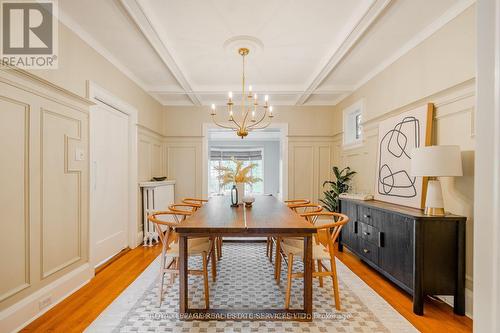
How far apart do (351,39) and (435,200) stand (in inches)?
74.3

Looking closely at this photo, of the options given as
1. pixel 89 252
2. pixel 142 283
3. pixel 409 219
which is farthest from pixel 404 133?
pixel 89 252

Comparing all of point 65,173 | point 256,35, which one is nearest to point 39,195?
point 65,173

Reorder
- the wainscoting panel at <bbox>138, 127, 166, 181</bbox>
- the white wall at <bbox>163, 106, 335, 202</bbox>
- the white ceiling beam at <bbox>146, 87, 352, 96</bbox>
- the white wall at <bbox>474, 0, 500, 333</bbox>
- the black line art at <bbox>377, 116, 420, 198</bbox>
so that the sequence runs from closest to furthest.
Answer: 1. the white wall at <bbox>474, 0, 500, 333</bbox>
2. the black line art at <bbox>377, 116, 420, 198</bbox>
3. the wainscoting panel at <bbox>138, 127, 166, 181</bbox>
4. the white ceiling beam at <bbox>146, 87, 352, 96</bbox>
5. the white wall at <bbox>163, 106, 335, 202</bbox>

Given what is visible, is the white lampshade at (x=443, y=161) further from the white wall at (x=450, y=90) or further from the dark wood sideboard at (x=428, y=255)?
the dark wood sideboard at (x=428, y=255)

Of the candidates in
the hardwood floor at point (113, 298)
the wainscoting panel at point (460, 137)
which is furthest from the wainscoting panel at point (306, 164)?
the wainscoting panel at point (460, 137)

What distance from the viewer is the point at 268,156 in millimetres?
10414

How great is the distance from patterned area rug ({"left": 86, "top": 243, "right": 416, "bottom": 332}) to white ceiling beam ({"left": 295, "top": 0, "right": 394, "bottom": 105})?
267 cm

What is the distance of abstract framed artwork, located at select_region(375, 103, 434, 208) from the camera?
2.73 m

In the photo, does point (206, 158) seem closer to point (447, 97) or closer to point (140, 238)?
point (140, 238)

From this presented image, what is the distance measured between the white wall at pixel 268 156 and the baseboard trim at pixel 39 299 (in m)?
7.87

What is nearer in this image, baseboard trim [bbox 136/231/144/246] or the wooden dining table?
the wooden dining table

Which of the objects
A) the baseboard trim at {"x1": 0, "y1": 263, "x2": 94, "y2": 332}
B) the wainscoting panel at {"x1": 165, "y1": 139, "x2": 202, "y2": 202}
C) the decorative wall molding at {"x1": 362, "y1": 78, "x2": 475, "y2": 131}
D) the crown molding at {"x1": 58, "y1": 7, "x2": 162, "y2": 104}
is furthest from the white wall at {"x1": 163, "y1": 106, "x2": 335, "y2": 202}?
the baseboard trim at {"x1": 0, "y1": 263, "x2": 94, "y2": 332}

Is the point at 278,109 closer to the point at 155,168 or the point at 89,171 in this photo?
the point at 155,168

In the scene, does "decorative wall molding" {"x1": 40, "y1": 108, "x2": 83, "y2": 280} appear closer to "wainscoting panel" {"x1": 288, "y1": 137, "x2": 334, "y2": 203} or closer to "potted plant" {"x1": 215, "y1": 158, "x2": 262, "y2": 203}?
"potted plant" {"x1": 215, "y1": 158, "x2": 262, "y2": 203}
